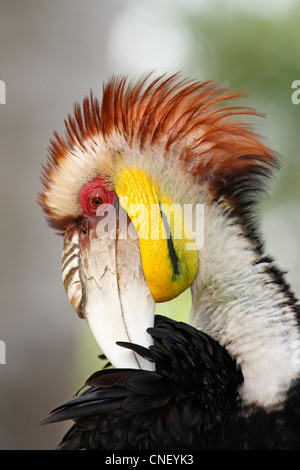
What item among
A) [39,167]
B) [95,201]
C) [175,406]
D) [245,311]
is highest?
[39,167]

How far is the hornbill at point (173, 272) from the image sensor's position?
59 centimetres

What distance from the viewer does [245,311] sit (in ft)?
2.03

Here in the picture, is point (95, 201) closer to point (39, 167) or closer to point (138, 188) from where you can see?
point (138, 188)

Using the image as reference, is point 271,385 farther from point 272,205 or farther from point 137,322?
point 272,205

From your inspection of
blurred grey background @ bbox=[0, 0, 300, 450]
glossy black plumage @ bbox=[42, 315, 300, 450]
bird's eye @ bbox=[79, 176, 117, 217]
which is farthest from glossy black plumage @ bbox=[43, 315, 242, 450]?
blurred grey background @ bbox=[0, 0, 300, 450]

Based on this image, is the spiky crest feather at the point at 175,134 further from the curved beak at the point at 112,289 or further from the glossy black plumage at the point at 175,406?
the glossy black plumage at the point at 175,406

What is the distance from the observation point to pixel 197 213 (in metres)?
0.66

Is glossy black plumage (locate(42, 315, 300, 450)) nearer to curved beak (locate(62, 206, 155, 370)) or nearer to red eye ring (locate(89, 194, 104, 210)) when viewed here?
curved beak (locate(62, 206, 155, 370))

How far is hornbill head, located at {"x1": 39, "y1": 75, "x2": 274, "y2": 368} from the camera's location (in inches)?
25.1

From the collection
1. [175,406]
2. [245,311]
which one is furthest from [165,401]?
[245,311]

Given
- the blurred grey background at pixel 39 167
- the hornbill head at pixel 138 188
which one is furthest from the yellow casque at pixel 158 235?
the blurred grey background at pixel 39 167

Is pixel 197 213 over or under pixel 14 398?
over
